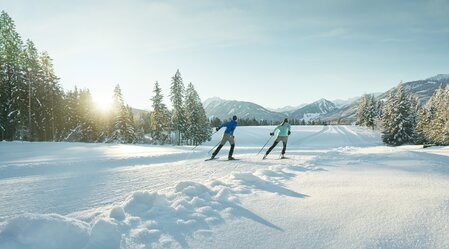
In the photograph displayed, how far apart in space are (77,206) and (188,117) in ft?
178

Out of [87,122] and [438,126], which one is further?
[87,122]

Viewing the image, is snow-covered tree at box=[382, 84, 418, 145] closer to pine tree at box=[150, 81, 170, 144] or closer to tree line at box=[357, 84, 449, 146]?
tree line at box=[357, 84, 449, 146]

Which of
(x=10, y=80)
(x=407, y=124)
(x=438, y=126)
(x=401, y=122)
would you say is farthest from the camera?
(x=407, y=124)

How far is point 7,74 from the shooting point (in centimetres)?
3984

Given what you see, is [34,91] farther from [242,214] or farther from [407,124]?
[407,124]

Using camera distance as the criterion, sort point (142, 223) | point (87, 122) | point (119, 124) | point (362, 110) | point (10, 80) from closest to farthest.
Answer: point (142, 223) < point (10, 80) < point (119, 124) < point (87, 122) < point (362, 110)

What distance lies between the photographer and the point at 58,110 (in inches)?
2074

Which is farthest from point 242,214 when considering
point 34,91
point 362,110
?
point 362,110

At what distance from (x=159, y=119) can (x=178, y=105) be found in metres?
5.35

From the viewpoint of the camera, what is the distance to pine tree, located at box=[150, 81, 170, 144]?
53156mm

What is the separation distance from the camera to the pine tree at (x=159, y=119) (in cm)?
5316

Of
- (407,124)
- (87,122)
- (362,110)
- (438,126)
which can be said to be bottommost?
(438,126)

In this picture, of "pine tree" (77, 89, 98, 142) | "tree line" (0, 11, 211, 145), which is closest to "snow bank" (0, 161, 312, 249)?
"tree line" (0, 11, 211, 145)

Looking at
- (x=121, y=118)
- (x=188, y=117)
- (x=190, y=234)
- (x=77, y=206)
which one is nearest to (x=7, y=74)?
(x=121, y=118)
